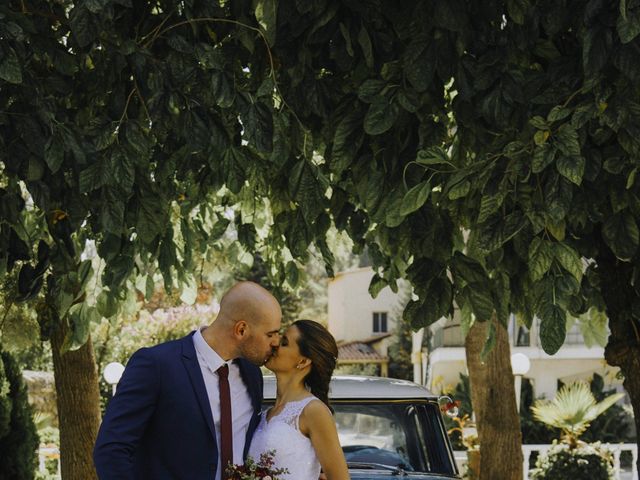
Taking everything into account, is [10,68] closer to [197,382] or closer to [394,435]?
[197,382]

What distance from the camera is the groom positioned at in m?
3.98

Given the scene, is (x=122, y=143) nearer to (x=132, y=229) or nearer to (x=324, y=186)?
(x=324, y=186)

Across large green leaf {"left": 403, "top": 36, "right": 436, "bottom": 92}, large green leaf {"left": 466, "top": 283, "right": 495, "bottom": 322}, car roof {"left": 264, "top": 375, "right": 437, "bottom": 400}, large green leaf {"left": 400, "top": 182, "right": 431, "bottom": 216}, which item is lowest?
car roof {"left": 264, "top": 375, "right": 437, "bottom": 400}

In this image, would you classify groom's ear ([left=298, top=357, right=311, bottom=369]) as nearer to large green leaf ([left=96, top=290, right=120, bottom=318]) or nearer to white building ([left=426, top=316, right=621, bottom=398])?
large green leaf ([left=96, top=290, right=120, bottom=318])

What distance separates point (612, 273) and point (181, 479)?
3179 millimetres

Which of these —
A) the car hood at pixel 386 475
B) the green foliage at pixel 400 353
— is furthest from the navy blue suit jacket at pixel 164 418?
the green foliage at pixel 400 353

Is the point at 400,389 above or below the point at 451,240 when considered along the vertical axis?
below

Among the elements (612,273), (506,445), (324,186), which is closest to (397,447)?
(612,273)

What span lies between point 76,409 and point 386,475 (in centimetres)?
379

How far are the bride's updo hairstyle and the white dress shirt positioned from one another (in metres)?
0.58

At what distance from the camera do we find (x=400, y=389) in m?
7.43

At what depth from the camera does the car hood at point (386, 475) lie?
22.1 ft

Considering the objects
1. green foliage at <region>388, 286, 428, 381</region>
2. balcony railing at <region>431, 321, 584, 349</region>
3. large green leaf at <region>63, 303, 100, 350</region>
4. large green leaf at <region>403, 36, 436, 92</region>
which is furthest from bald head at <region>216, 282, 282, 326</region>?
green foliage at <region>388, 286, 428, 381</region>

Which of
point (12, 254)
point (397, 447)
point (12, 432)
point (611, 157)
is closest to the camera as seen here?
point (611, 157)
